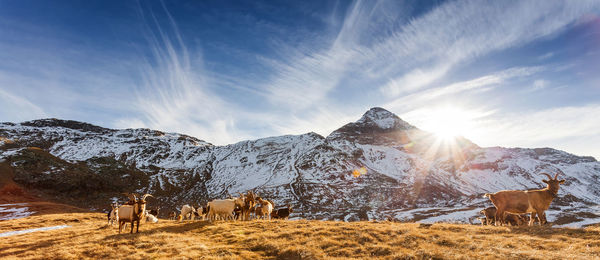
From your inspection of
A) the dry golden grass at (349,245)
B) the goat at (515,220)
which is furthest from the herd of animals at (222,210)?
the goat at (515,220)

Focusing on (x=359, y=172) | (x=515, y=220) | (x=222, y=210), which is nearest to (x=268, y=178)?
(x=359, y=172)

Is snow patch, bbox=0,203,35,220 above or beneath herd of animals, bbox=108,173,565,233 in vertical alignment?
beneath

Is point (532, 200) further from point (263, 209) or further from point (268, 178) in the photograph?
point (268, 178)

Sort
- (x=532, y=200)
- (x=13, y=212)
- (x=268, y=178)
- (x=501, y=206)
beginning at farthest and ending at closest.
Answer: (x=268, y=178), (x=13, y=212), (x=501, y=206), (x=532, y=200)

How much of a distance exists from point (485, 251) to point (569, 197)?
240590 mm

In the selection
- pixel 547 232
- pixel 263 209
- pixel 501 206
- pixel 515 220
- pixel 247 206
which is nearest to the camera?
pixel 547 232

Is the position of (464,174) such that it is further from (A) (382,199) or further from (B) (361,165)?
(A) (382,199)

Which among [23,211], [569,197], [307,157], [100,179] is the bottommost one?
[569,197]

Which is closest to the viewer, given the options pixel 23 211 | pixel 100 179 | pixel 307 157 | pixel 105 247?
pixel 105 247

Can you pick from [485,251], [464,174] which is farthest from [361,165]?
[485,251]

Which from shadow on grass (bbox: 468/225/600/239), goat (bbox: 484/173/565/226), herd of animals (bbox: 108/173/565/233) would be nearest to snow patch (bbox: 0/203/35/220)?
herd of animals (bbox: 108/173/565/233)

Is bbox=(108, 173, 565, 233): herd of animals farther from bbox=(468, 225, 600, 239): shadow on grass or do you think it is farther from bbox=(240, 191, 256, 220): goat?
bbox=(468, 225, 600, 239): shadow on grass

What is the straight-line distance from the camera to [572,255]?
34.7ft

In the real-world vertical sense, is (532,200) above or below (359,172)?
below
